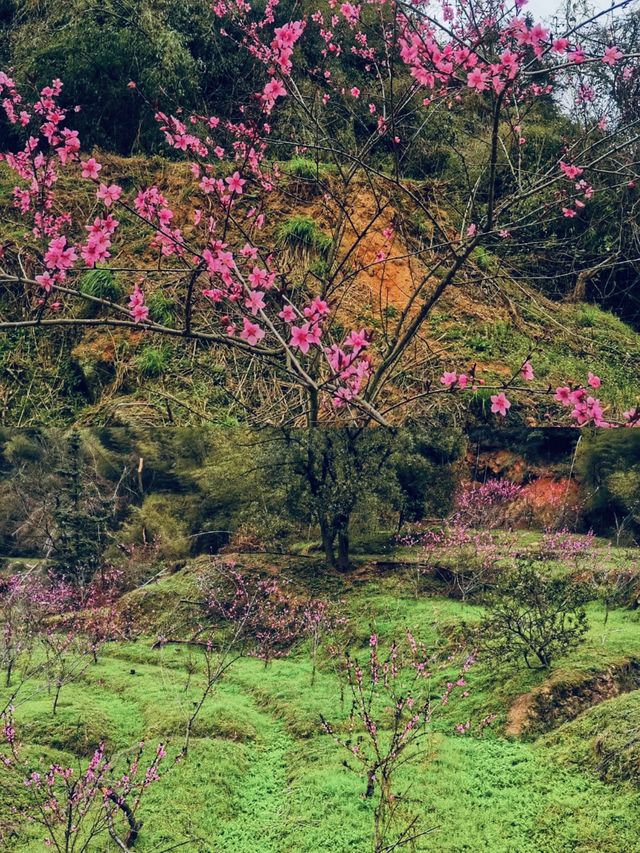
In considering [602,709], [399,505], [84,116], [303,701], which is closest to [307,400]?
[399,505]

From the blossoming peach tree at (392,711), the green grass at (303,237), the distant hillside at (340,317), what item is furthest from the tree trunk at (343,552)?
the green grass at (303,237)

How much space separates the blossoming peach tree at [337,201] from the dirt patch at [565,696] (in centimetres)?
97

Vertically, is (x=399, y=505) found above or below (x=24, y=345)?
below

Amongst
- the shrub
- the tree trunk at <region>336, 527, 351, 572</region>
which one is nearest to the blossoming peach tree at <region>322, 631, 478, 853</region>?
the shrub

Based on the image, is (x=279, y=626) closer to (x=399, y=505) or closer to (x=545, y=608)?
(x=399, y=505)

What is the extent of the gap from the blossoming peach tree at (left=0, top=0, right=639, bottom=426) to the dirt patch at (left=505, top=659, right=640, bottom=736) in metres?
0.97

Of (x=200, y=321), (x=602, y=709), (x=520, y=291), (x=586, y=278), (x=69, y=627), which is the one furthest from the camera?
(x=586, y=278)

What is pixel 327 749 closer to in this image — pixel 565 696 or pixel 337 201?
pixel 565 696

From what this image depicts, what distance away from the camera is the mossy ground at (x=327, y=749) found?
2160 mm

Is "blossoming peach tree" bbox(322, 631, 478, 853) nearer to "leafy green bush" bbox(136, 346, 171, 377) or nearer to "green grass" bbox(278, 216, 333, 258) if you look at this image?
"leafy green bush" bbox(136, 346, 171, 377)

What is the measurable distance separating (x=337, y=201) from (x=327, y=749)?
2598 mm

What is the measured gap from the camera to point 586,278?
525cm

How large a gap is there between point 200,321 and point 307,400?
4.16 feet

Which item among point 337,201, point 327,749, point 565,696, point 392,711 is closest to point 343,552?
point 392,711
